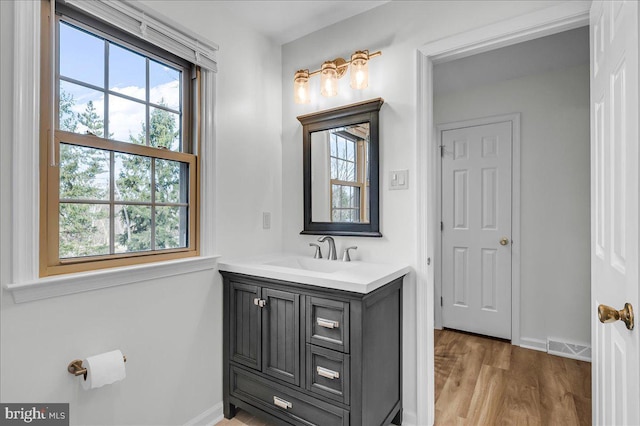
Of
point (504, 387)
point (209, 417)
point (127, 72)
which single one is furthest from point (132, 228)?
point (504, 387)

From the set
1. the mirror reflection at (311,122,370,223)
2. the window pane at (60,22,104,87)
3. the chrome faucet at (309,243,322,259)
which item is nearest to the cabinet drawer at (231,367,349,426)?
the chrome faucet at (309,243,322,259)

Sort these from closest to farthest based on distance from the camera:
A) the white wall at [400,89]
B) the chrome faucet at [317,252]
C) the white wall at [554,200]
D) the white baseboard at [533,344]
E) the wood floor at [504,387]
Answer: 1. the white wall at [400,89]
2. the wood floor at [504,387]
3. the chrome faucet at [317,252]
4. the white wall at [554,200]
5. the white baseboard at [533,344]

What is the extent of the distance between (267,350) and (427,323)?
2.99 feet

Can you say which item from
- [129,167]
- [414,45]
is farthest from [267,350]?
[414,45]

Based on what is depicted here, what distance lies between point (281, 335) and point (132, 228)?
93 cm

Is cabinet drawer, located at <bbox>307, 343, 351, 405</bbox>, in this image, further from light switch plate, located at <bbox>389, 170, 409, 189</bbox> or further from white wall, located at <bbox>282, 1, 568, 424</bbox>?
light switch plate, located at <bbox>389, 170, 409, 189</bbox>

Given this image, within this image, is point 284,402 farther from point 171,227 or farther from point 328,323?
point 171,227

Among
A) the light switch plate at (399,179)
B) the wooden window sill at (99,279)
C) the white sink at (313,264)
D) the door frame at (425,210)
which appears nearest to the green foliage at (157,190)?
the wooden window sill at (99,279)

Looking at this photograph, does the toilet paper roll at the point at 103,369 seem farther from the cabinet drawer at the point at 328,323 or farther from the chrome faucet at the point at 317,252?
the chrome faucet at the point at 317,252

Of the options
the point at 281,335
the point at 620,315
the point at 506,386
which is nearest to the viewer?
the point at 620,315

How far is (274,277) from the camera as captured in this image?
174 cm

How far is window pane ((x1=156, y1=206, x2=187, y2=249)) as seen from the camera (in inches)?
68.3

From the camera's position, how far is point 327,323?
5.18 feet

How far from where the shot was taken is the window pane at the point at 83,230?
1373mm
